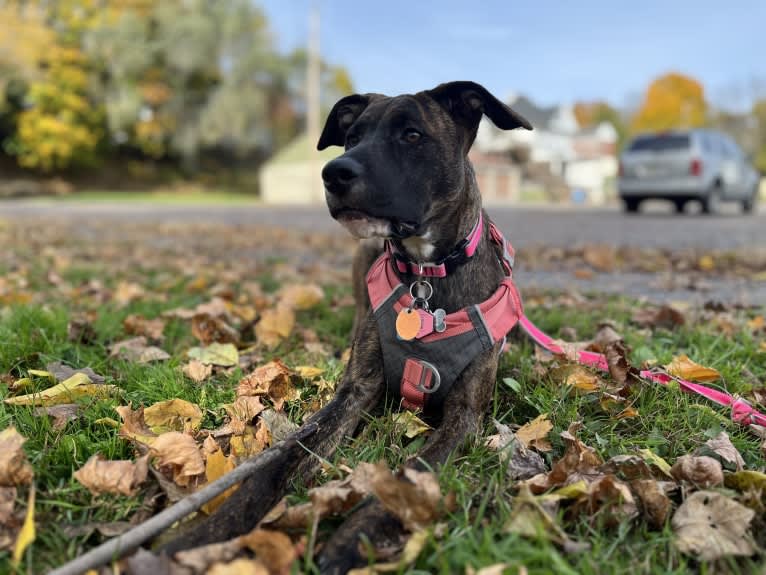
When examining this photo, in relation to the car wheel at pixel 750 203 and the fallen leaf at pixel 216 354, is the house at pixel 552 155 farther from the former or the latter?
the fallen leaf at pixel 216 354

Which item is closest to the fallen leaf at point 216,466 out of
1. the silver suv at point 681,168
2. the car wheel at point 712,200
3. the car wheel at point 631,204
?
the silver suv at point 681,168

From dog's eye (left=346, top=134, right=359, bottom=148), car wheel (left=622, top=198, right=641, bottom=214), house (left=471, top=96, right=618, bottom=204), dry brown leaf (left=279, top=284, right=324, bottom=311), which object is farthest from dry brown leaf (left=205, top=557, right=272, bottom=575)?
house (left=471, top=96, right=618, bottom=204)

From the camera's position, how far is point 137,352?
3.21 meters

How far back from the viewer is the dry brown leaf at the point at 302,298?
4.50 meters

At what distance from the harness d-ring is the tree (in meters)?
79.1

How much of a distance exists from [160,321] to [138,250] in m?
4.75

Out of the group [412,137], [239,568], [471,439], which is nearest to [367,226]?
[412,137]

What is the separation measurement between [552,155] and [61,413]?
7242 centimetres

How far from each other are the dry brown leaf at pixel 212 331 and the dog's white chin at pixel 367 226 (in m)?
1.48

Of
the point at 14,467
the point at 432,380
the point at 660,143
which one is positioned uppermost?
the point at 660,143

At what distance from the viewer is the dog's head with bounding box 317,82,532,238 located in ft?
7.79

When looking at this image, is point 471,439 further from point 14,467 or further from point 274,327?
point 274,327

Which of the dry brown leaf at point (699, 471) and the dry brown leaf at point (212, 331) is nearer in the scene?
the dry brown leaf at point (699, 471)

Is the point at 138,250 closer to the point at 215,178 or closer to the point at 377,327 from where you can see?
the point at 377,327
